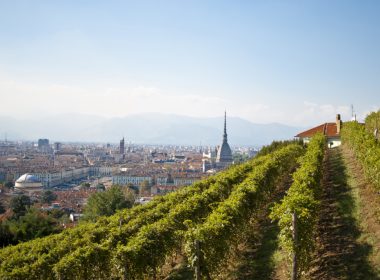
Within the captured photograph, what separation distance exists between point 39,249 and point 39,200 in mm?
94148

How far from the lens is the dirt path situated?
12.1 metres

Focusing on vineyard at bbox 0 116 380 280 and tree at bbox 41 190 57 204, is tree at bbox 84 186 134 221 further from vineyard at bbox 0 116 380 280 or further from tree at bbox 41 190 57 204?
tree at bbox 41 190 57 204

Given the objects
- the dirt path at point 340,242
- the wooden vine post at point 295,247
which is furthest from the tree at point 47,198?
the wooden vine post at point 295,247

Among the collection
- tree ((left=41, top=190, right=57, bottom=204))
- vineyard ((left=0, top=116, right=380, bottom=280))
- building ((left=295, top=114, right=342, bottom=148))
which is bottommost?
tree ((left=41, top=190, right=57, bottom=204))

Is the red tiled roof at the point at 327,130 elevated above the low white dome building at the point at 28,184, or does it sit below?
above

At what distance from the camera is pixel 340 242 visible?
1414 cm

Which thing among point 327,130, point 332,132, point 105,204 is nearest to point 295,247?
point 105,204

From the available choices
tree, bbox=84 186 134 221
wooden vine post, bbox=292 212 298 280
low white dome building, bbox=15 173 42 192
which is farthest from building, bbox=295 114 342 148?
low white dome building, bbox=15 173 42 192

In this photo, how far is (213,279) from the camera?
12.5 metres

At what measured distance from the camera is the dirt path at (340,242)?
12.1 metres

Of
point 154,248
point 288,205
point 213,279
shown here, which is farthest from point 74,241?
point 288,205

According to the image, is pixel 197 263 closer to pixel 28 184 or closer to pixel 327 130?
pixel 327 130

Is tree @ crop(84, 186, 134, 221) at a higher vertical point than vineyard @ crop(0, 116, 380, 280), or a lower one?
lower

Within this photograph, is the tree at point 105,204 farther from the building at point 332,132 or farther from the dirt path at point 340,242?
the dirt path at point 340,242
